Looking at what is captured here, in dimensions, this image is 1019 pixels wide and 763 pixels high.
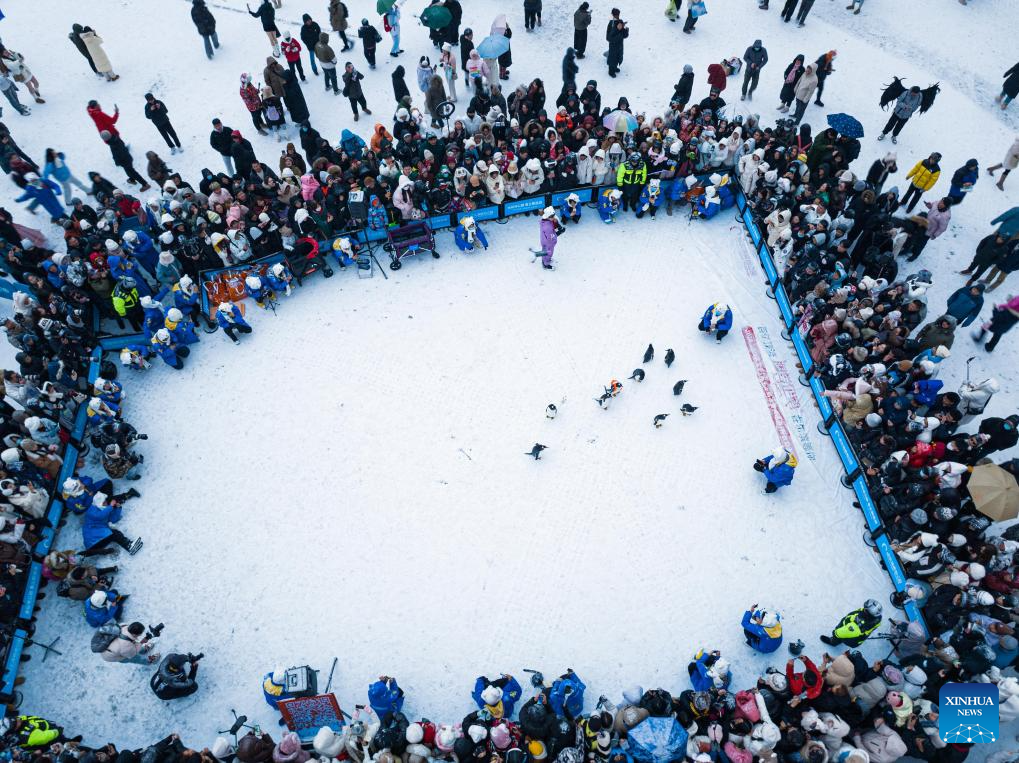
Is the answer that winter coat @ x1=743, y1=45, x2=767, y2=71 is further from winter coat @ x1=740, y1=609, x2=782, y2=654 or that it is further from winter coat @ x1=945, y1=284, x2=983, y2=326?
winter coat @ x1=740, y1=609, x2=782, y2=654

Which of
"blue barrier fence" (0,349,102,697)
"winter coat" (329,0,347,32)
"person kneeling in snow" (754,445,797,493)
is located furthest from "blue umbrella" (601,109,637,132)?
"blue barrier fence" (0,349,102,697)

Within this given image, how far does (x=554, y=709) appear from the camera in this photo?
9750mm

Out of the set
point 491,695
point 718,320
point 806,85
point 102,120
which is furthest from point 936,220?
point 102,120

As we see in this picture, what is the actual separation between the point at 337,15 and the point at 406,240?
884cm

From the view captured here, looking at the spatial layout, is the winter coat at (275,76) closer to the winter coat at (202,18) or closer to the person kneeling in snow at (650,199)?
the winter coat at (202,18)

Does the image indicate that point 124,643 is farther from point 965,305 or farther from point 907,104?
point 907,104

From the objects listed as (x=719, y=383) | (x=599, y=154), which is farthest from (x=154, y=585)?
(x=599, y=154)

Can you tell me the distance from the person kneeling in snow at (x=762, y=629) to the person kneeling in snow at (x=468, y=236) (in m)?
9.73

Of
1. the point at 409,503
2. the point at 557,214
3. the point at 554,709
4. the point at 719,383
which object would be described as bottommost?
the point at 554,709

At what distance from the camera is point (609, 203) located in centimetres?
1595

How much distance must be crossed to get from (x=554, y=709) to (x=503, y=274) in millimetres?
9320

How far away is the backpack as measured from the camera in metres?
9.76

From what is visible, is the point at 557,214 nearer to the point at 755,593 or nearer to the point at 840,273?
the point at 840,273

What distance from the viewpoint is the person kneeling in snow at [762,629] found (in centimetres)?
1007
